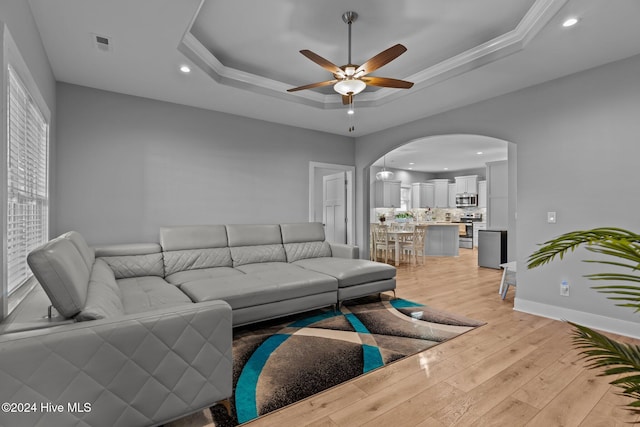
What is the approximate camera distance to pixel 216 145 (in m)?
4.50

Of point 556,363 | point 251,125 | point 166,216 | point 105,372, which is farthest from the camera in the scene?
point 251,125

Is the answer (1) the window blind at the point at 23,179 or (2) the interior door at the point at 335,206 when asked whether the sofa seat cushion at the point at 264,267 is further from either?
(2) the interior door at the point at 335,206

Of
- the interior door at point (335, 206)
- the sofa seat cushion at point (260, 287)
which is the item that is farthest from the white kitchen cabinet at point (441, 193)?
the sofa seat cushion at point (260, 287)

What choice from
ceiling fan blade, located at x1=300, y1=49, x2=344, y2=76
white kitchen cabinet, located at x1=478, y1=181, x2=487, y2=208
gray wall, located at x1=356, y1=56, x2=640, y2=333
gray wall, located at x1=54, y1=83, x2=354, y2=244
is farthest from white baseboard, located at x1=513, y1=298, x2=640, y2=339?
white kitchen cabinet, located at x1=478, y1=181, x2=487, y2=208

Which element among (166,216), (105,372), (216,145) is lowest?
(105,372)

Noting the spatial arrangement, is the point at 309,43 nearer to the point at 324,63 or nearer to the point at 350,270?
the point at 324,63

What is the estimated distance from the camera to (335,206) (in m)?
6.39

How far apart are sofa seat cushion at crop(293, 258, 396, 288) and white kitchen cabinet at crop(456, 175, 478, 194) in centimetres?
792

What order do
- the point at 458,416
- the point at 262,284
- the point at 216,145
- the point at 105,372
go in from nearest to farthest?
1. the point at 105,372
2. the point at 458,416
3. the point at 262,284
4. the point at 216,145

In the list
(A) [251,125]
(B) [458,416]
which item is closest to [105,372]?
(B) [458,416]

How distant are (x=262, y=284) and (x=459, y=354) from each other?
184 cm

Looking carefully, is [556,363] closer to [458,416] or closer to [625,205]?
[458,416]

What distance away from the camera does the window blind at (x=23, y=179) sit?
78.4 inches

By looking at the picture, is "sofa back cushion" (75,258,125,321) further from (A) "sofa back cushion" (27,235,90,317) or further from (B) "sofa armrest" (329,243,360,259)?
(B) "sofa armrest" (329,243,360,259)
